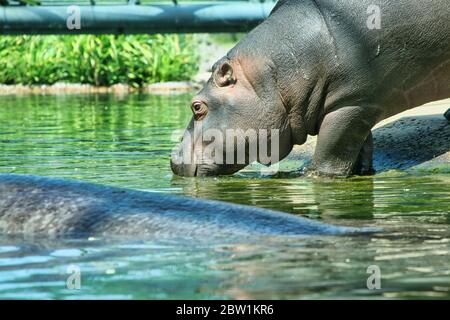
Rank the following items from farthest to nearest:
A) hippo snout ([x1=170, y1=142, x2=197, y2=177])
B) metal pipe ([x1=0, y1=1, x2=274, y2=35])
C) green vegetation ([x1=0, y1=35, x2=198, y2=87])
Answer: green vegetation ([x1=0, y1=35, x2=198, y2=87]), metal pipe ([x1=0, y1=1, x2=274, y2=35]), hippo snout ([x1=170, y1=142, x2=197, y2=177])

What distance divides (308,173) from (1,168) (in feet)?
8.23

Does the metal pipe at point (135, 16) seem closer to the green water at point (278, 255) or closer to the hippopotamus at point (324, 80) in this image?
the hippopotamus at point (324, 80)

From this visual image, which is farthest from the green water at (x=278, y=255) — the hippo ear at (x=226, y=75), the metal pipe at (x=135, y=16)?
→ the metal pipe at (x=135, y=16)

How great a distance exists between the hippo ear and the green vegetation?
14.6 metres

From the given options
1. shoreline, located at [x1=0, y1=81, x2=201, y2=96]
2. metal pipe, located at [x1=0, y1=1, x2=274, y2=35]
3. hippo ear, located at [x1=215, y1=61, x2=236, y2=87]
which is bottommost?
hippo ear, located at [x1=215, y1=61, x2=236, y2=87]

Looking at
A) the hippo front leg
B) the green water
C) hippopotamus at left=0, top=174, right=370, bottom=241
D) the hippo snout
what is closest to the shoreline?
the hippo snout

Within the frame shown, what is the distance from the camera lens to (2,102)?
18844mm

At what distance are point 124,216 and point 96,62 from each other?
716 inches

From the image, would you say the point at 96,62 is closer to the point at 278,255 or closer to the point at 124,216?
the point at 124,216

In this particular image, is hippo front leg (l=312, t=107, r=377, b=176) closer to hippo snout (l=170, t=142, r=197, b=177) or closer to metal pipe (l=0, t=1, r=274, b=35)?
hippo snout (l=170, t=142, r=197, b=177)

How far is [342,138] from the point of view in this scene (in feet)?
27.1

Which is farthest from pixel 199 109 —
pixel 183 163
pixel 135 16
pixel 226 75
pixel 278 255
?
pixel 135 16

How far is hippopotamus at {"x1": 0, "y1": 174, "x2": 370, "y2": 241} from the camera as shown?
4.93 metres

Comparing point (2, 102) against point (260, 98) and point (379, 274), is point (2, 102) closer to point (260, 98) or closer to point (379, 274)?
point (260, 98)
